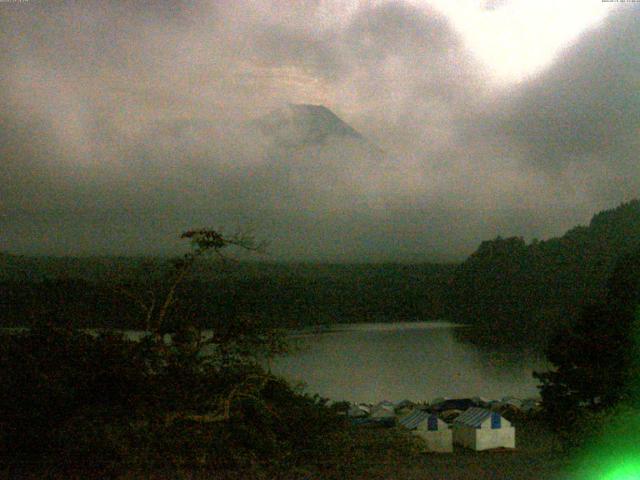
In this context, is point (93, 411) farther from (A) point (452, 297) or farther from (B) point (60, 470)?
(A) point (452, 297)

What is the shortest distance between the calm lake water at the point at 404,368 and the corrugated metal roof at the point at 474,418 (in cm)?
743

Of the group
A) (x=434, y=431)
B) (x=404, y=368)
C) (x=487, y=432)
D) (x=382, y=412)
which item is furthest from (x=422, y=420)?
(x=404, y=368)

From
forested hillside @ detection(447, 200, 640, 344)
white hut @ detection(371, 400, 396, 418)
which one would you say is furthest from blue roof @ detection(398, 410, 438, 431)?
forested hillside @ detection(447, 200, 640, 344)

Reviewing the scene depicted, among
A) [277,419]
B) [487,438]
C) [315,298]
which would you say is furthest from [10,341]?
[315,298]

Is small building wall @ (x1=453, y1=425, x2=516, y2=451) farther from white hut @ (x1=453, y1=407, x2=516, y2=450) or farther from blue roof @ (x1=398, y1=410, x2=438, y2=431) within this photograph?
blue roof @ (x1=398, y1=410, x2=438, y2=431)

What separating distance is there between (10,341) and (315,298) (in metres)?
43.1

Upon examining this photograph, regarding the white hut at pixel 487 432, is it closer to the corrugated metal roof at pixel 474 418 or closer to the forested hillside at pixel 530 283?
the corrugated metal roof at pixel 474 418

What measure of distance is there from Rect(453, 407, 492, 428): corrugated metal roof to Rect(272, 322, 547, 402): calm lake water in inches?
293

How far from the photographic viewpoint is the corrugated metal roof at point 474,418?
12.6 meters

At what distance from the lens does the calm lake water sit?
25906 mm

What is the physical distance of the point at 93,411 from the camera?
4527 mm

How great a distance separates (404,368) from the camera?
32.1 m

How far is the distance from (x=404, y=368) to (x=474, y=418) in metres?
19.4

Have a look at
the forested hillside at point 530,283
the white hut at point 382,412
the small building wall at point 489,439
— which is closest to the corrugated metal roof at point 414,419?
the small building wall at point 489,439
